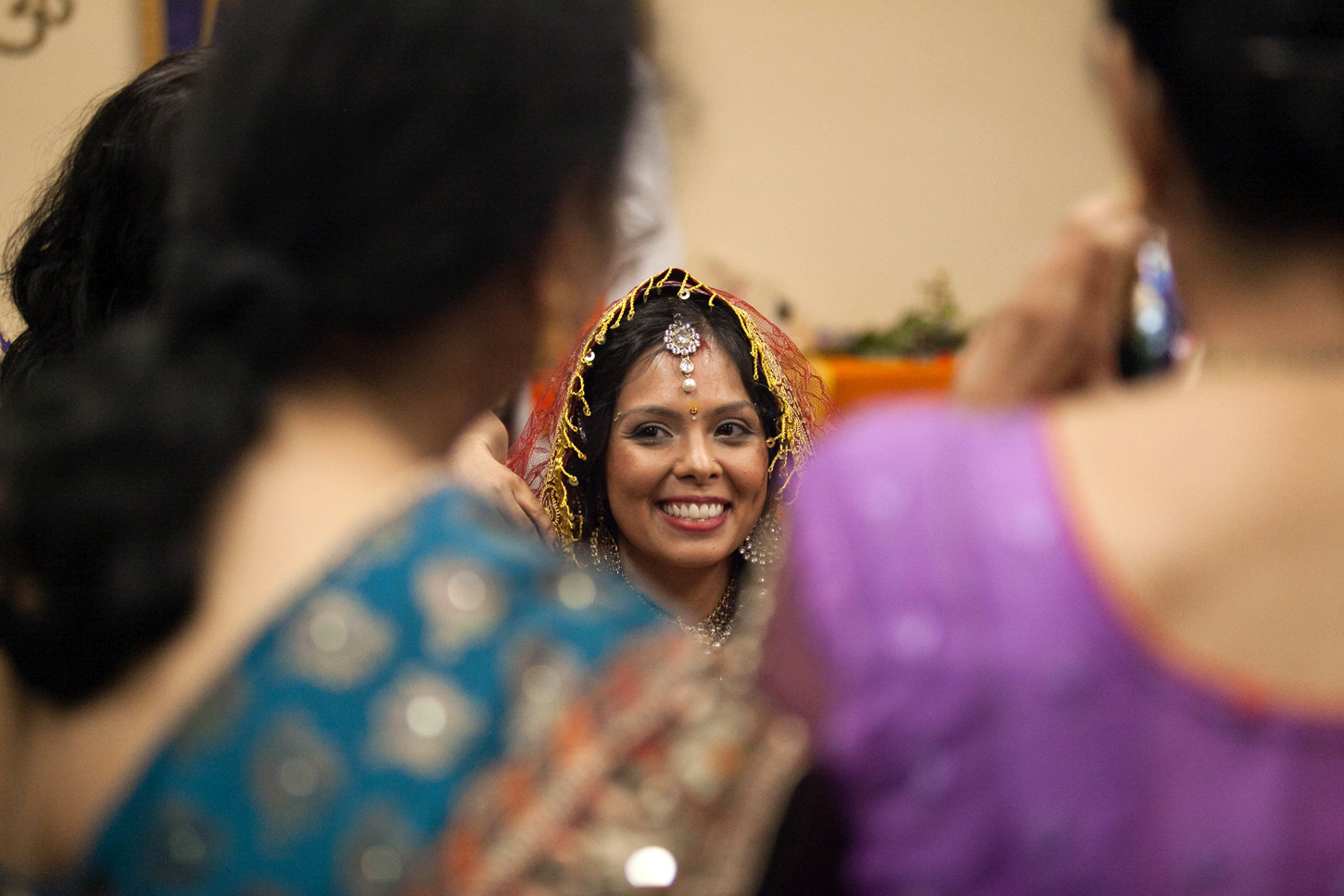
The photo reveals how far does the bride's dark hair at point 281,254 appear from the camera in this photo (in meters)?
0.80

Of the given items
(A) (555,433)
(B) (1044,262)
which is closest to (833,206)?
(A) (555,433)

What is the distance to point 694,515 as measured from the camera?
100 inches

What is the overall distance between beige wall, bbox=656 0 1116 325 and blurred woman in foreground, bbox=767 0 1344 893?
484 cm

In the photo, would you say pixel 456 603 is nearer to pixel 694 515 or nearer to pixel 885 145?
pixel 694 515

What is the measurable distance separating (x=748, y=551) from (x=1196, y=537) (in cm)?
194

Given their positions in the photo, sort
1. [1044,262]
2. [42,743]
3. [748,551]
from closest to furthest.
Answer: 1. [42,743]
2. [1044,262]
3. [748,551]

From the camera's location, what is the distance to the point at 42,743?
837 millimetres

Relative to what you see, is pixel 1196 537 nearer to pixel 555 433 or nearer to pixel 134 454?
pixel 134 454

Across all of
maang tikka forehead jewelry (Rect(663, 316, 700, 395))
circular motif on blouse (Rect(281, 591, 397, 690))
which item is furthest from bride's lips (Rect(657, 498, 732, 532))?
circular motif on blouse (Rect(281, 591, 397, 690))

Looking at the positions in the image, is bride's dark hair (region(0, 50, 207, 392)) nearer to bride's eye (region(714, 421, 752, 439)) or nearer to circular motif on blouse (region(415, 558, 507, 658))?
circular motif on blouse (region(415, 558, 507, 658))

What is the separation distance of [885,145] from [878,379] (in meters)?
1.73

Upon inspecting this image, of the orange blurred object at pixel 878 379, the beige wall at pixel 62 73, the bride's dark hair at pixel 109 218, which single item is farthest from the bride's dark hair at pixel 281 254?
the orange blurred object at pixel 878 379

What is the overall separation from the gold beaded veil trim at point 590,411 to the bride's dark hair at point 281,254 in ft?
5.97

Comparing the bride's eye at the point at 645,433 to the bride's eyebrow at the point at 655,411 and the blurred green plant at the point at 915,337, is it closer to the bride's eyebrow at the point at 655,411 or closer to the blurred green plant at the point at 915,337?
the bride's eyebrow at the point at 655,411
